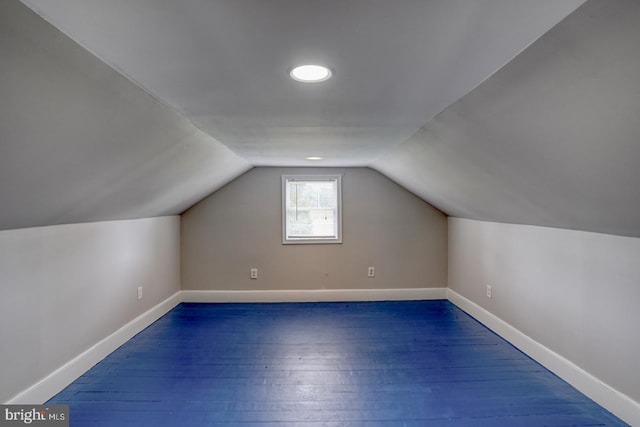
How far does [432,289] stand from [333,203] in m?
1.82

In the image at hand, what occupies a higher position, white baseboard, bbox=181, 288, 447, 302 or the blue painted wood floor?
white baseboard, bbox=181, 288, 447, 302

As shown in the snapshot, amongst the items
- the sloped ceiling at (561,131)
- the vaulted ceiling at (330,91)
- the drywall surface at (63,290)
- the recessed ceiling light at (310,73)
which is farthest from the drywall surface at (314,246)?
the recessed ceiling light at (310,73)

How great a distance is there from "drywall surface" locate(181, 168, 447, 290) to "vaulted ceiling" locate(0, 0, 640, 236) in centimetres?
189

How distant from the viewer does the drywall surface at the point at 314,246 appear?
4484 millimetres

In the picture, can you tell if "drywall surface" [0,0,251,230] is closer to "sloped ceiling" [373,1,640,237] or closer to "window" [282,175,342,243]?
"sloped ceiling" [373,1,640,237]

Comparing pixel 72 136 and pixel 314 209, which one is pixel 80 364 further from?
pixel 314 209

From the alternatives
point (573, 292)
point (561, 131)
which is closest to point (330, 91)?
point (561, 131)

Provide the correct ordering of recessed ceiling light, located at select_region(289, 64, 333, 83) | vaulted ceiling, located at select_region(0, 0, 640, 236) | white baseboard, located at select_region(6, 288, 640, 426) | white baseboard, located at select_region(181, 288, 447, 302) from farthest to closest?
white baseboard, located at select_region(181, 288, 447, 302) → white baseboard, located at select_region(6, 288, 640, 426) → recessed ceiling light, located at select_region(289, 64, 333, 83) → vaulted ceiling, located at select_region(0, 0, 640, 236)

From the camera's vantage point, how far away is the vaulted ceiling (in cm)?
103

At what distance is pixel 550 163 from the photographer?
1.76 metres

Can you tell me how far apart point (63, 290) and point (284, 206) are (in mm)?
2611

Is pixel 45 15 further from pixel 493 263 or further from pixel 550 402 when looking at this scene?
pixel 493 263

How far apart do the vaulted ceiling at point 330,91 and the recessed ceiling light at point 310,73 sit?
7 centimetres

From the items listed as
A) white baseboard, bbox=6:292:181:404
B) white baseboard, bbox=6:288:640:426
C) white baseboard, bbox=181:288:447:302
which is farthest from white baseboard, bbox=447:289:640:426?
white baseboard, bbox=6:292:181:404
